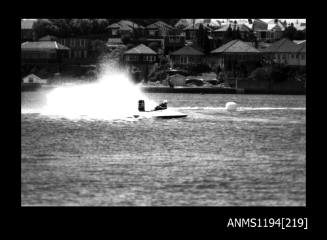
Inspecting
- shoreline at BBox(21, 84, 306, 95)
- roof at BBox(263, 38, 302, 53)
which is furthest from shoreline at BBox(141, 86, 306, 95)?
roof at BBox(263, 38, 302, 53)

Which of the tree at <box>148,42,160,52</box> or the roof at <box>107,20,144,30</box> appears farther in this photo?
the roof at <box>107,20,144,30</box>

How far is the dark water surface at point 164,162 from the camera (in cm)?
→ 2288

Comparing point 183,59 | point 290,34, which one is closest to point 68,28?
point 183,59

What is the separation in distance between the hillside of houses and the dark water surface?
146 feet

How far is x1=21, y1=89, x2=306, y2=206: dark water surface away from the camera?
901 inches

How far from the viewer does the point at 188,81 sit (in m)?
91.2

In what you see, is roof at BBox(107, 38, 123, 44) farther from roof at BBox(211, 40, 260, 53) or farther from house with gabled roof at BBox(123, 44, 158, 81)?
roof at BBox(211, 40, 260, 53)

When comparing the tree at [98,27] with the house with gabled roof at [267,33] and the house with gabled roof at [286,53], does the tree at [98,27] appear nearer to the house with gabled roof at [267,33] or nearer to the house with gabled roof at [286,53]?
the house with gabled roof at [267,33]

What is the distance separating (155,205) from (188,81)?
69609 millimetres

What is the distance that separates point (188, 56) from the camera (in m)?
103

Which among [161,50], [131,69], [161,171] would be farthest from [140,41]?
[161,171]

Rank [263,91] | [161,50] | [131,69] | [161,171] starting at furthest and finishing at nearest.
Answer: [161,50] < [131,69] < [263,91] < [161,171]

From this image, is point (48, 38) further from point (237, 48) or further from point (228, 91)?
point (228, 91)
